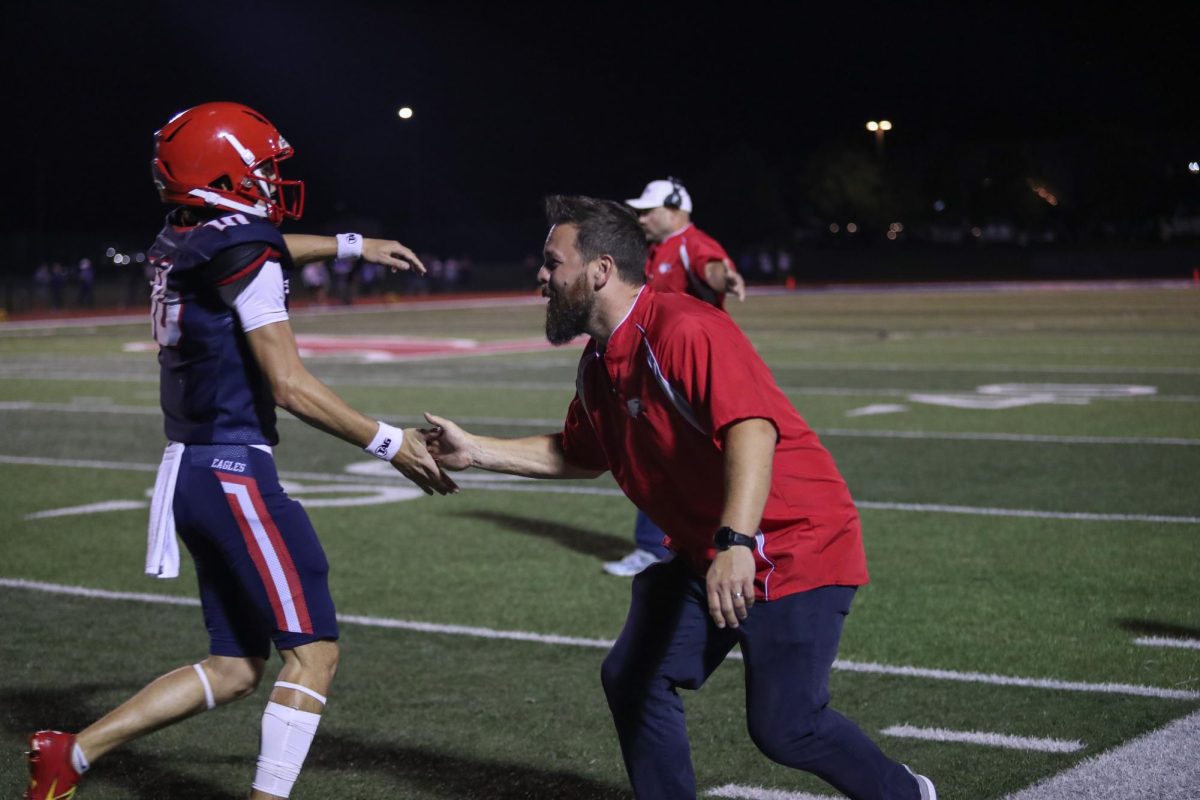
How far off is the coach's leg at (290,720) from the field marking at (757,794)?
1.32m

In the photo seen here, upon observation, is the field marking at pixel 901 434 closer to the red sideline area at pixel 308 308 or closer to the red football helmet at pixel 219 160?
the red football helmet at pixel 219 160

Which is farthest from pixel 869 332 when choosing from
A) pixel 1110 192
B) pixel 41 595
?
pixel 1110 192

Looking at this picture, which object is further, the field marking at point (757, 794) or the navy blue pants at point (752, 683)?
the field marking at point (757, 794)

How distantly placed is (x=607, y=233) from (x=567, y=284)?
16 centimetres

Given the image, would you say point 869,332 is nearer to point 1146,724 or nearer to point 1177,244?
point 1146,724

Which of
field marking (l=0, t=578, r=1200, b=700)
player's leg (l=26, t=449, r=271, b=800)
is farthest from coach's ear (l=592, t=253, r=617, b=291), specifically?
field marking (l=0, t=578, r=1200, b=700)

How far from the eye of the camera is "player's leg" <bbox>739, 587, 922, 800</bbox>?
147 inches

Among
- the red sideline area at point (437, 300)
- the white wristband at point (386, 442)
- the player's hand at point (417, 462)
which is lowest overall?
the red sideline area at point (437, 300)

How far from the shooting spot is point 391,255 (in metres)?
4.88

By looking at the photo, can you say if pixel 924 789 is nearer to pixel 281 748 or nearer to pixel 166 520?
pixel 281 748

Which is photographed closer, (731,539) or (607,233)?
(731,539)

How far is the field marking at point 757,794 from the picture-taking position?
4.77 meters

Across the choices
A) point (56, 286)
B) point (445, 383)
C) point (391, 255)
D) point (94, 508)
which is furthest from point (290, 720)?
point (56, 286)

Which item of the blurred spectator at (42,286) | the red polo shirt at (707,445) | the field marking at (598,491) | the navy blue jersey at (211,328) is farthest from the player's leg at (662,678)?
the blurred spectator at (42,286)
